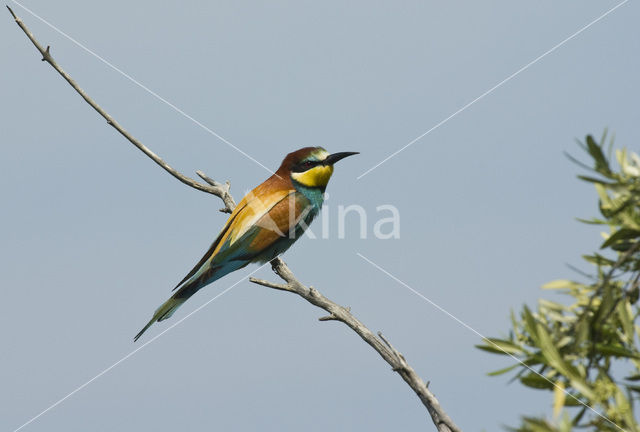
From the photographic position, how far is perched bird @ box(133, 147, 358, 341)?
5.29 meters

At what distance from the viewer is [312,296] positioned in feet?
14.1

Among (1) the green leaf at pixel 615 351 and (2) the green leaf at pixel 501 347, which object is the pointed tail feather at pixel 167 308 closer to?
(2) the green leaf at pixel 501 347

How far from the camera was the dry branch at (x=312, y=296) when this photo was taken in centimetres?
332

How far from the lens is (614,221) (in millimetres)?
1962

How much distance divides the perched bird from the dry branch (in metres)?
0.20

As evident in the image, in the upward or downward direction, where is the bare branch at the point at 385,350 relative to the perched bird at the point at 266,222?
downward

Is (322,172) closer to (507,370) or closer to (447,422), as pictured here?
A: (447,422)

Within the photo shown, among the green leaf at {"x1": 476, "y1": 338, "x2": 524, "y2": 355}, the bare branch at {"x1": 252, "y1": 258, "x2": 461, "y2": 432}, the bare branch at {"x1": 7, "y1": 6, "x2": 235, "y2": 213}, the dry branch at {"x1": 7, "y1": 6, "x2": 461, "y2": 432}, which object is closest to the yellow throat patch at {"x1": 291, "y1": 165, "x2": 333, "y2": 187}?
the dry branch at {"x1": 7, "y1": 6, "x2": 461, "y2": 432}

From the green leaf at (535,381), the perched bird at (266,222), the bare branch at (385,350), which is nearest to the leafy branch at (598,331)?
the green leaf at (535,381)

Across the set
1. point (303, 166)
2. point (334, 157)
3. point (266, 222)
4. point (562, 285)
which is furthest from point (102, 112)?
point (562, 285)

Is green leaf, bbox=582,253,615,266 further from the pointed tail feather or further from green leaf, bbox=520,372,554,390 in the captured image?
the pointed tail feather

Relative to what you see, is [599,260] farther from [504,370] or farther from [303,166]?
[303,166]

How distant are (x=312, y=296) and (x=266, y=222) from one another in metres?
1.17

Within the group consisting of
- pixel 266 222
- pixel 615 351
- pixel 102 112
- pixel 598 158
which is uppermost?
pixel 102 112
